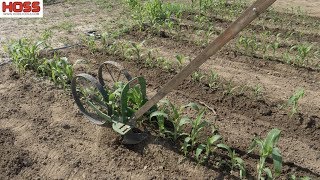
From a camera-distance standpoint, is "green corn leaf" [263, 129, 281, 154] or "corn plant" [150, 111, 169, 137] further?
"corn plant" [150, 111, 169, 137]

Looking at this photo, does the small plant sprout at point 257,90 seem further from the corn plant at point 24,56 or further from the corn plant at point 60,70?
the corn plant at point 24,56

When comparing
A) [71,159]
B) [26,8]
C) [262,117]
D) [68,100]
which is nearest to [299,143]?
[262,117]

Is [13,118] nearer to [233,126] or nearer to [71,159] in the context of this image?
[71,159]

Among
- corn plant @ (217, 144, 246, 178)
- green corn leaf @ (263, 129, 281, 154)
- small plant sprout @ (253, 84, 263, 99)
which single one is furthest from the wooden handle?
small plant sprout @ (253, 84, 263, 99)

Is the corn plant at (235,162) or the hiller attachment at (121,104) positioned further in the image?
the hiller attachment at (121,104)

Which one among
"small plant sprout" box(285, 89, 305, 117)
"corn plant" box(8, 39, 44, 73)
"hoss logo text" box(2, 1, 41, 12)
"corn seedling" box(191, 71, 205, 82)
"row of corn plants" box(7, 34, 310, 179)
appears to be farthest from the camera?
"hoss logo text" box(2, 1, 41, 12)

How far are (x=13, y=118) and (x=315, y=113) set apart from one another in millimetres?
3494

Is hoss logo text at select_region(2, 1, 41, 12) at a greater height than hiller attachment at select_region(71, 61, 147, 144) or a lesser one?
lesser

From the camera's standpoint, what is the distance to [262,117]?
4031mm

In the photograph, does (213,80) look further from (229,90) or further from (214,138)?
(214,138)

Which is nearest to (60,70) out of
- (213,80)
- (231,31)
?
(213,80)

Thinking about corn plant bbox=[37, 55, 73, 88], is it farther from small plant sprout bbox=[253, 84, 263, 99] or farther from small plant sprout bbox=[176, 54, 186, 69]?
small plant sprout bbox=[253, 84, 263, 99]

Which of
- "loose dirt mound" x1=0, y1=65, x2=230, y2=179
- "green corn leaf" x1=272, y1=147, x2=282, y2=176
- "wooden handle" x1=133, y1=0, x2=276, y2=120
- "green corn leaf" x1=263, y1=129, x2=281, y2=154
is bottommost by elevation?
"loose dirt mound" x1=0, y1=65, x2=230, y2=179

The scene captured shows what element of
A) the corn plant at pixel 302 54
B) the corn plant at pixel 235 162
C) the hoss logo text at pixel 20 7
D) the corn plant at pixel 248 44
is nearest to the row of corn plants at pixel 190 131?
the corn plant at pixel 235 162
